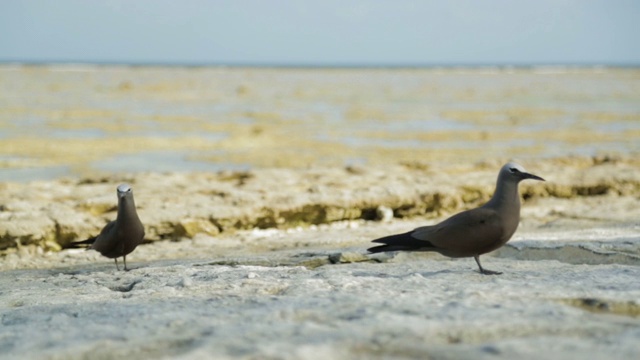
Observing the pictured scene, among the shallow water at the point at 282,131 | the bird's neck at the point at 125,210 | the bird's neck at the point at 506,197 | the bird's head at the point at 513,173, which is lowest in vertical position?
the shallow water at the point at 282,131

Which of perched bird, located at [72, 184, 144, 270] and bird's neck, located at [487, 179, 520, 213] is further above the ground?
bird's neck, located at [487, 179, 520, 213]

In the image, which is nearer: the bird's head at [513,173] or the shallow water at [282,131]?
the bird's head at [513,173]

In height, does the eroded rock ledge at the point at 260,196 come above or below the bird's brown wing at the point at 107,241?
below

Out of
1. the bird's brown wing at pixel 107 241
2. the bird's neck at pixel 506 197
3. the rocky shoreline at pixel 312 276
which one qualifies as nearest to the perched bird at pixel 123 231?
the bird's brown wing at pixel 107 241

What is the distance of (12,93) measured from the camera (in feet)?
118

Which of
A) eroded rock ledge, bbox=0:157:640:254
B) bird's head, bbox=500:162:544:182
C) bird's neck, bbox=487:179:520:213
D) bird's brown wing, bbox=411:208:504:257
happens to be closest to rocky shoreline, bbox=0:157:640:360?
eroded rock ledge, bbox=0:157:640:254

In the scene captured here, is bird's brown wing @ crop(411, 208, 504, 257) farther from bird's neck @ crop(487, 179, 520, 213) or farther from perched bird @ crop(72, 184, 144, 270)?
perched bird @ crop(72, 184, 144, 270)

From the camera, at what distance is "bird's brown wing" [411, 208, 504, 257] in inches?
178

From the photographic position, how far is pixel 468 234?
454cm

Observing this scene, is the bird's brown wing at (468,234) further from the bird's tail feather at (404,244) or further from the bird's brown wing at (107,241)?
the bird's brown wing at (107,241)

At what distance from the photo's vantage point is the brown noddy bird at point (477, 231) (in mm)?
4523

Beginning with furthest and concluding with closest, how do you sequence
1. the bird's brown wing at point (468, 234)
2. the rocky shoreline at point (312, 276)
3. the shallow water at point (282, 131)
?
1. the shallow water at point (282, 131)
2. the bird's brown wing at point (468, 234)
3. the rocky shoreline at point (312, 276)

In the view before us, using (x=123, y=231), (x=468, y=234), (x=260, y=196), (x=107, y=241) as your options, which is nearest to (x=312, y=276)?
(x=468, y=234)

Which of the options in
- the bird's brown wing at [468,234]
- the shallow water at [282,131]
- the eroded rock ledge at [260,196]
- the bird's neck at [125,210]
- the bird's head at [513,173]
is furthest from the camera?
the shallow water at [282,131]
